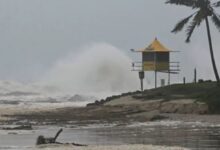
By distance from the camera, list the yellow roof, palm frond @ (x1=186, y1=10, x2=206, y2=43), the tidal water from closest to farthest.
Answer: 1. the tidal water
2. palm frond @ (x1=186, y1=10, x2=206, y2=43)
3. the yellow roof

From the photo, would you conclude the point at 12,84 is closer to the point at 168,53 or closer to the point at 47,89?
the point at 47,89

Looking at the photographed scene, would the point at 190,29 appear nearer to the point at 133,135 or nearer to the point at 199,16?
the point at 199,16

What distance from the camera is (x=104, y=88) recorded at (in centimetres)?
8550

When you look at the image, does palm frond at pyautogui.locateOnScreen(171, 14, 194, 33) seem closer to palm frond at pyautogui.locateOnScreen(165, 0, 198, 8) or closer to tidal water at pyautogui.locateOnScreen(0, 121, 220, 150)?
palm frond at pyautogui.locateOnScreen(165, 0, 198, 8)

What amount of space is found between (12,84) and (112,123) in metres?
57.3

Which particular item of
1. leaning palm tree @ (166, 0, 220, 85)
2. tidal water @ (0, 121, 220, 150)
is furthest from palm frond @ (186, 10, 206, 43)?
tidal water @ (0, 121, 220, 150)

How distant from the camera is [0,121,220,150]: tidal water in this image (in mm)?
25812

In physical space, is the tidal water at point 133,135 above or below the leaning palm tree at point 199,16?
Answer: below

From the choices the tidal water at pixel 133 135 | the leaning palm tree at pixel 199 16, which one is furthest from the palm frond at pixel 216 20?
the tidal water at pixel 133 135

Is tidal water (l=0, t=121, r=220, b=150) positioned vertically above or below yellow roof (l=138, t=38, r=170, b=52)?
below

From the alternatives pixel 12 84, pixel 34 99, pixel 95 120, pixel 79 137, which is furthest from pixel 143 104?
pixel 12 84

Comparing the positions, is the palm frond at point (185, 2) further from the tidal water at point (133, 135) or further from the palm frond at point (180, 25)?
the tidal water at point (133, 135)

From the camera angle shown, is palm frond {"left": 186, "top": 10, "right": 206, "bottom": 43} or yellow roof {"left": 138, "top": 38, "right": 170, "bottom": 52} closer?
palm frond {"left": 186, "top": 10, "right": 206, "bottom": 43}

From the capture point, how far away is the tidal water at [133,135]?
84.7ft
